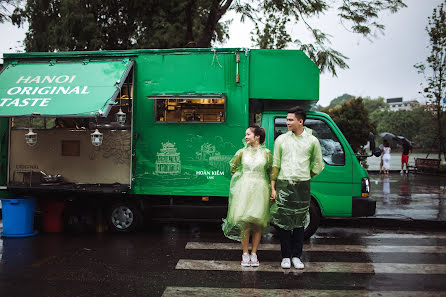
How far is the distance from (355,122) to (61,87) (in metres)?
23.9

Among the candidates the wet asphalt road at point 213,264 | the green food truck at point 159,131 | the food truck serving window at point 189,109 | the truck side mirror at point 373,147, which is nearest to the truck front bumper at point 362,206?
the green food truck at point 159,131

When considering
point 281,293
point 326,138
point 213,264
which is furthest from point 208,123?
point 281,293

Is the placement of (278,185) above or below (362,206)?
above

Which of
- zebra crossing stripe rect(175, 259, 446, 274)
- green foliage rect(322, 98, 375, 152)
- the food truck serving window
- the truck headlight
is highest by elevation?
green foliage rect(322, 98, 375, 152)

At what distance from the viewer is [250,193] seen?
18.2ft

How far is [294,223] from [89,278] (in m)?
2.68

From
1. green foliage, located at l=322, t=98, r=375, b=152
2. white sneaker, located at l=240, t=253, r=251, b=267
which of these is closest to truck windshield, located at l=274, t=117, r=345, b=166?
white sneaker, located at l=240, t=253, r=251, b=267

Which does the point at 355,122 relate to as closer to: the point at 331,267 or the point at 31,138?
the point at 331,267

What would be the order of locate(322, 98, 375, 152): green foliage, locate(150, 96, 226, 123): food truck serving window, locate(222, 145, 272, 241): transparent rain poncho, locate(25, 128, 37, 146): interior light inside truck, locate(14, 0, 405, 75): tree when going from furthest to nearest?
1. locate(322, 98, 375, 152): green foliage
2. locate(14, 0, 405, 75): tree
3. locate(150, 96, 226, 123): food truck serving window
4. locate(25, 128, 37, 146): interior light inside truck
5. locate(222, 145, 272, 241): transparent rain poncho

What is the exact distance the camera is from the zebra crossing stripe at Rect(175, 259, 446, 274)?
5.67 metres

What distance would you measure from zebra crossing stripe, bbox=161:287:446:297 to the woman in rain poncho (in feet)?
3.09

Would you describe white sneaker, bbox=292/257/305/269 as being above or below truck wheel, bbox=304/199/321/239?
below

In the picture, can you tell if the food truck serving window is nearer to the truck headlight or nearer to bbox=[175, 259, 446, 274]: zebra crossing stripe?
bbox=[175, 259, 446, 274]: zebra crossing stripe

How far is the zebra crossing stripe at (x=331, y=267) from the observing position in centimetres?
567
